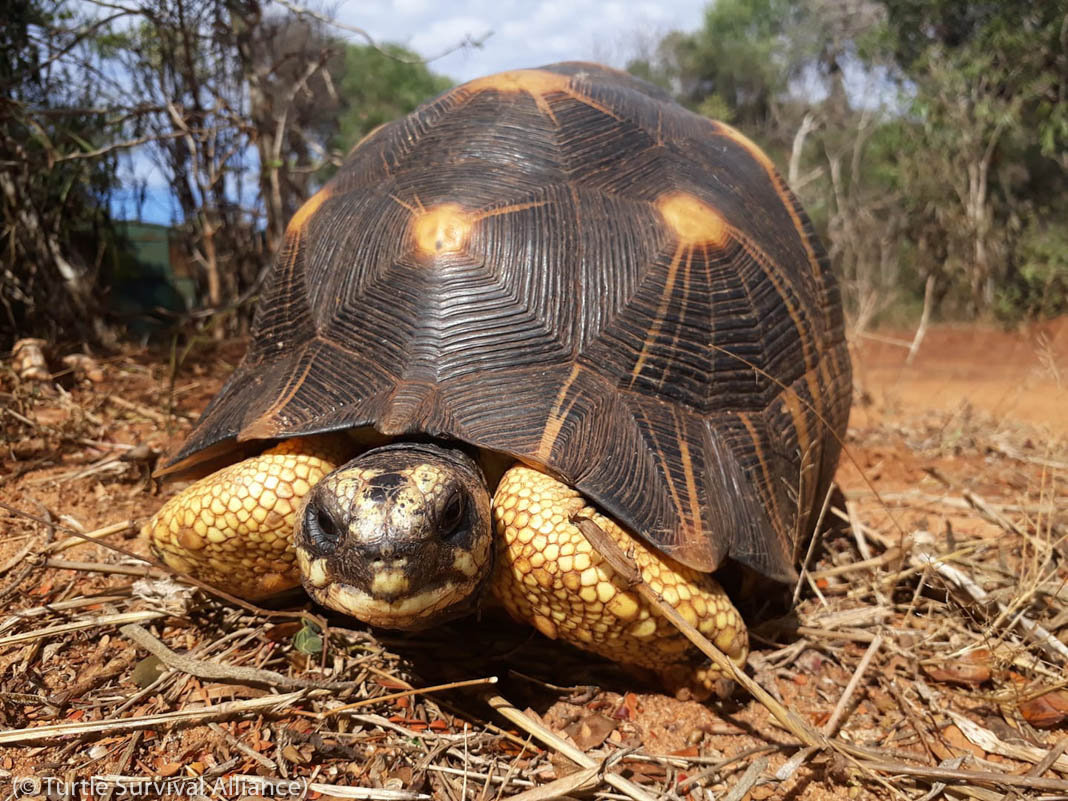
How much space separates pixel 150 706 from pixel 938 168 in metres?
14.1

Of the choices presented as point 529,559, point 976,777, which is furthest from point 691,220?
point 976,777

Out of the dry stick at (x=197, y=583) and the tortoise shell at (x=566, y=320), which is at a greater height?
the tortoise shell at (x=566, y=320)

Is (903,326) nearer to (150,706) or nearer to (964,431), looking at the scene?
(964,431)

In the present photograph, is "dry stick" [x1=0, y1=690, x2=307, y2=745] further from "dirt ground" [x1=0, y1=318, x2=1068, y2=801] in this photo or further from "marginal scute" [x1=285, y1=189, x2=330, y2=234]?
"marginal scute" [x1=285, y1=189, x2=330, y2=234]

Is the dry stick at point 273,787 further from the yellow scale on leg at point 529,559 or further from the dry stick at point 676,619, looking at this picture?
the dry stick at point 676,619

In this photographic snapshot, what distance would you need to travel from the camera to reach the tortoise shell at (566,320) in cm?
171

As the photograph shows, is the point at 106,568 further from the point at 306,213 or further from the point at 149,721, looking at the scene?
the point at 306,213

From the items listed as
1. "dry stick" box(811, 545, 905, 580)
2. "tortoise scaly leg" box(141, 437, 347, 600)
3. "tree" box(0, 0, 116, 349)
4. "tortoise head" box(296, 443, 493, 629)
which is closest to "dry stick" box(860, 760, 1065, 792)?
"dry stick" box(811, 545, 905, 580)

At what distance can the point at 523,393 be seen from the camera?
1.72 metres

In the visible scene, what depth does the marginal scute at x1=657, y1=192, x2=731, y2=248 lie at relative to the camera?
2.04 meters

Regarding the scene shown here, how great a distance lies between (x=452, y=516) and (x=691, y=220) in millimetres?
1169

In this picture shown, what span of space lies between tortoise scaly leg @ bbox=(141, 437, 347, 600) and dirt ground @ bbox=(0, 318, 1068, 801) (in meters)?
0.14

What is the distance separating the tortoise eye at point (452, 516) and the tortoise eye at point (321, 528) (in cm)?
23

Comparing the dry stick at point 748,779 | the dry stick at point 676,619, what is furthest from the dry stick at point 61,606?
the dry stick at point 748,779
